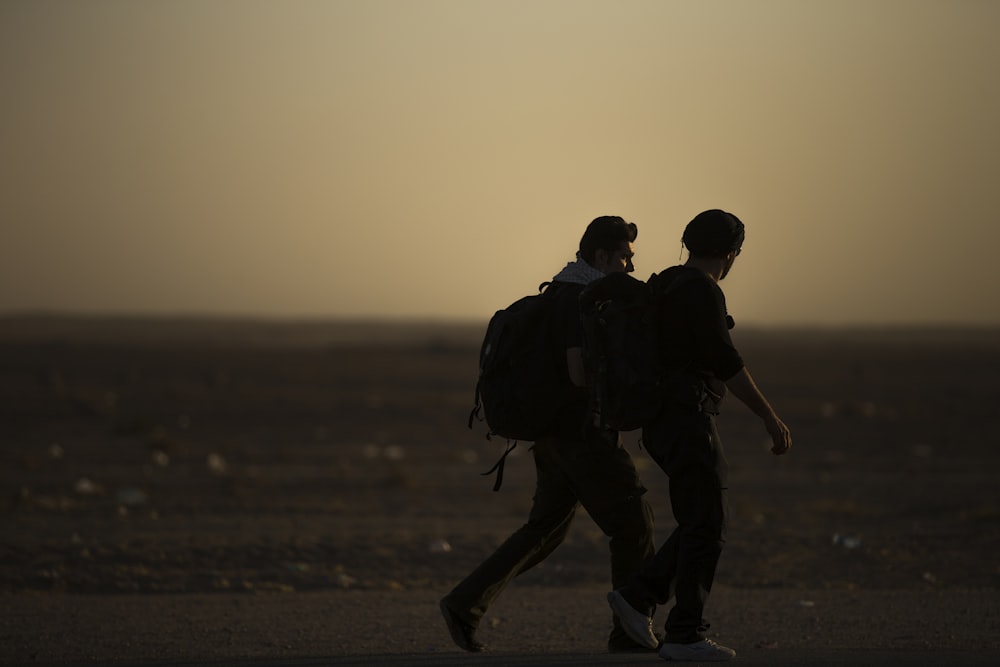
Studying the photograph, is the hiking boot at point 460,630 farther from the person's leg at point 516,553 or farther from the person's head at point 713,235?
the person's head at point 713,235

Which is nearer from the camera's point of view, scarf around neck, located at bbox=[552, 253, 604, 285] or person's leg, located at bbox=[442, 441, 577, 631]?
scarf around neck, located at bbox=[552, 253, 604, 285]

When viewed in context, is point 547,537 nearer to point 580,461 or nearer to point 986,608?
point 580,461

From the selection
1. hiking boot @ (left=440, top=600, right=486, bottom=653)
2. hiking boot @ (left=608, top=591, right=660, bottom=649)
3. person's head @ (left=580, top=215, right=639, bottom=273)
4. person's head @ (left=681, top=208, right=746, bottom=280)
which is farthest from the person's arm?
hiking boot @ (left=440, top=600, right=486, bottom=653)

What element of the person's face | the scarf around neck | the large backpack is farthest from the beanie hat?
the scarf around neck

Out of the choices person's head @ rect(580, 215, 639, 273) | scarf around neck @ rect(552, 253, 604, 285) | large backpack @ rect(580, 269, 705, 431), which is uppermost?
person's head @ rect(580, 215, 639, 273)

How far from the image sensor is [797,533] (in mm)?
13320

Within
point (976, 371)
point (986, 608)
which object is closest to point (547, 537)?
point (986, 608)

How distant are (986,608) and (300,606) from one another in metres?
4.56

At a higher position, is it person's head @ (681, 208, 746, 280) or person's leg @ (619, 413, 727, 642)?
person's head @ (681, 208, 746, 280)

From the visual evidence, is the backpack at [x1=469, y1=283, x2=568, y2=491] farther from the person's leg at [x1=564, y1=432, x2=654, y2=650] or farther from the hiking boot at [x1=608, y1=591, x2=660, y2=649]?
the hiking boot at [x1=608, y1=591, x2=660, y2=649]

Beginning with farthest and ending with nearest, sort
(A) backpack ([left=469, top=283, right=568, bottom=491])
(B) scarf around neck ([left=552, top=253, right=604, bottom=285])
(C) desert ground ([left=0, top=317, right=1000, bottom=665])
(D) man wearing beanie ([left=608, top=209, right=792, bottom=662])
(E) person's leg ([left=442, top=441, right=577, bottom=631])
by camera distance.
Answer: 1. (C) desert ground ([left=0, top=317, right=1000, bottom=665])
2. (E) person's leg ([left=442, top=441, right=577, bottom=631])
3. (B) scarf around neck ([left=552, top=253, right=604, bottom=285])
4. (A) backpack ([left=469, top=283, right=568, bottom=491])
5. (D) man wearing beanie ([left=608, top=209, right=792, bottom=662])

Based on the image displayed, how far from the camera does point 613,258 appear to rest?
6242 millimetres

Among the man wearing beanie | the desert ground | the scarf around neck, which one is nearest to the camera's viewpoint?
the man wearing beanie

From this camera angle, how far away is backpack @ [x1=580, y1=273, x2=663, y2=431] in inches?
229
